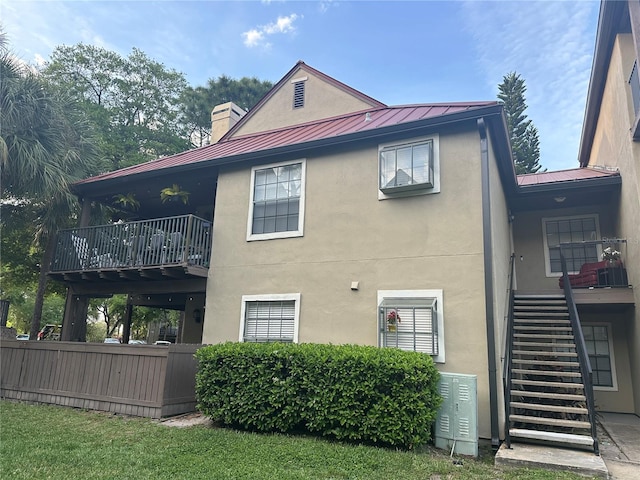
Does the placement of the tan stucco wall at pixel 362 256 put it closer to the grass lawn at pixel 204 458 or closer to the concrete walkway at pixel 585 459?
the concrete walkway at pixel 585 459

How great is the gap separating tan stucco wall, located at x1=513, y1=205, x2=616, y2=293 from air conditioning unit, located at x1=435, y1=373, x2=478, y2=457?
249 inches

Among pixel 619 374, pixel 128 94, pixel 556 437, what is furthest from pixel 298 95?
pixel 128 94

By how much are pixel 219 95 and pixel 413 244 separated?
2351 centimetres

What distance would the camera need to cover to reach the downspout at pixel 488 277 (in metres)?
6.44

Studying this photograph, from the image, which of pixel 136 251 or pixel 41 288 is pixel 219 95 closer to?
pixel 41 288

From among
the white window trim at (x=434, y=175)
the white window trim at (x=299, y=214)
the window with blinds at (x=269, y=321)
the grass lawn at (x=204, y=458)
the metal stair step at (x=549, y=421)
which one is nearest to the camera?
the grass lawn at (x=204, y=458)

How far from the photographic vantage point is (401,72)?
42.5 ft

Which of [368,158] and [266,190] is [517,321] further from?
[266,190]

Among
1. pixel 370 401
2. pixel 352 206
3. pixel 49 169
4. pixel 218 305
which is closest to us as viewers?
pixel 370 401

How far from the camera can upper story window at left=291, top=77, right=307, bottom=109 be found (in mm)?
12258

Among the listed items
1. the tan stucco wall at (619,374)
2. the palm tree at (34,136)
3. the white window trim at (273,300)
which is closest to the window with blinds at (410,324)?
the white window trim at (273,300)

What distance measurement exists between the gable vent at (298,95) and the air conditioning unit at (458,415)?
8.67 m

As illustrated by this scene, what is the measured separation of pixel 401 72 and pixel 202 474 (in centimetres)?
1183

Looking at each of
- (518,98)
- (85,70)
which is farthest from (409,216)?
(85,70)
